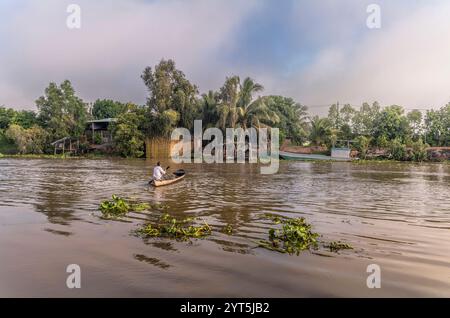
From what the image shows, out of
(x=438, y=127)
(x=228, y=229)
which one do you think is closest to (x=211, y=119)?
(x=438, y=127)

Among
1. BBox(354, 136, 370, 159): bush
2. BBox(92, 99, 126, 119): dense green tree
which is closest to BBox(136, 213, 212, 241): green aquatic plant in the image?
BBox(354, 136, 370, 159): bush

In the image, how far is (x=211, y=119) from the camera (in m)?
36.9

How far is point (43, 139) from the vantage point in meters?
42.6

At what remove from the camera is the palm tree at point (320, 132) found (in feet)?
133

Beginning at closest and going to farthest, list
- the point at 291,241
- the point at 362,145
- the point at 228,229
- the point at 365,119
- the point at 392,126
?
the point at 291,241 → the point at 228,229 → the point at 362,145 → the point at 392,126 → the point at 365,119

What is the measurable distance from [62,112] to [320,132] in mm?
31095

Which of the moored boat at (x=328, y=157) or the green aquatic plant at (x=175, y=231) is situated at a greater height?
the moored boat at (x=328, y=157)

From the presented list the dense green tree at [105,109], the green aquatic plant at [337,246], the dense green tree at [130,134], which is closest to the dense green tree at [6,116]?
the dense green tree at [105,109]

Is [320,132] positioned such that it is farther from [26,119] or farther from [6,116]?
[6,116]

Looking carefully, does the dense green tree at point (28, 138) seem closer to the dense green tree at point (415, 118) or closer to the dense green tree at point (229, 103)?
the dense green tree at point (229, 103)

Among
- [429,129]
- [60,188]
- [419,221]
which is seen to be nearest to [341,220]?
[419,221]
